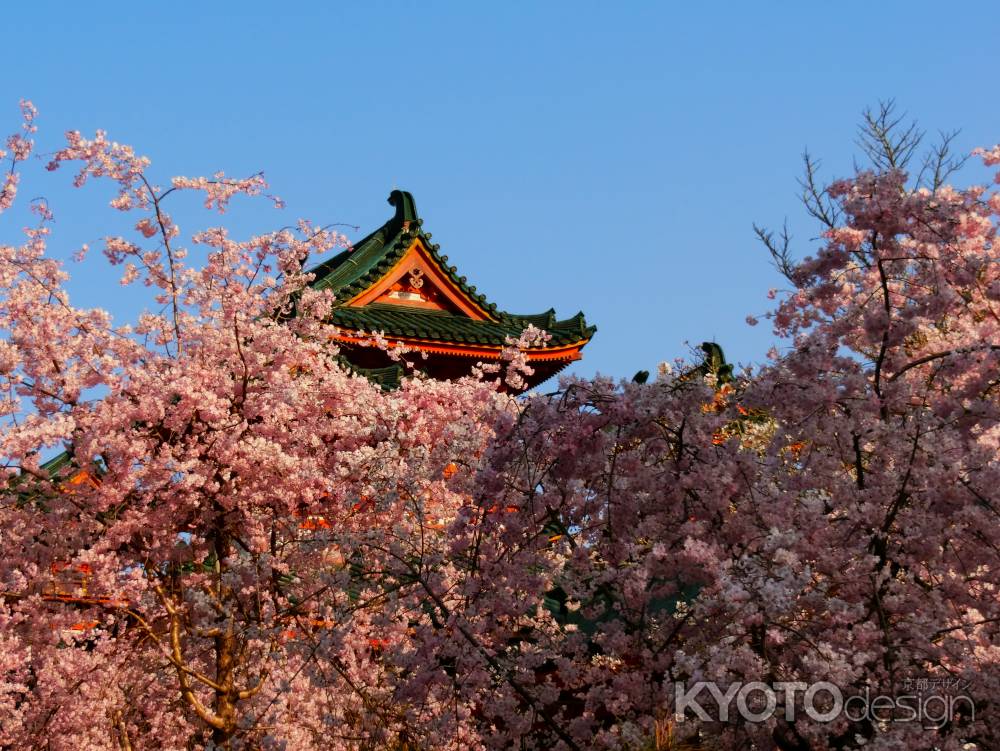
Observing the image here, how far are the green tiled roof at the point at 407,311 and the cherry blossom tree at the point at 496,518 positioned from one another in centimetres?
840

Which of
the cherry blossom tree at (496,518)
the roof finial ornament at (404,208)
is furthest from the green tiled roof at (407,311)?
the cherry blossom tree at (496,518)

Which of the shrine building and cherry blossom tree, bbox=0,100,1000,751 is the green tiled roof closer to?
the shrine building

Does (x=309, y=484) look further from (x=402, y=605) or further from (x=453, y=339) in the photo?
(x=453, y=339)

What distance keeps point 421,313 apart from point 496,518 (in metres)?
14.4

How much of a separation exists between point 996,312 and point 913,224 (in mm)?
1472

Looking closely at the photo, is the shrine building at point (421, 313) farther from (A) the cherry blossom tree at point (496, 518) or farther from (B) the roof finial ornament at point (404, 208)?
(A) the cherry blossom tree at point (496, 518)

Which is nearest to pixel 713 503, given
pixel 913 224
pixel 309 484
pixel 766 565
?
pixel 766 565

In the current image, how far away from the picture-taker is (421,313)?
71.5 feet

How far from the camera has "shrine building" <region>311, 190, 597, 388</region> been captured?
64.7 ft

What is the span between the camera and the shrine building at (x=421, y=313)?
1973cm

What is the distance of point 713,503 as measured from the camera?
6871 mm

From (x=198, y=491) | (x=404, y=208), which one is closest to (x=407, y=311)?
(x=404, y=208)

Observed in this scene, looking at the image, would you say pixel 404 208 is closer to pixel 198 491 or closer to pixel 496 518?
pixel 198 491

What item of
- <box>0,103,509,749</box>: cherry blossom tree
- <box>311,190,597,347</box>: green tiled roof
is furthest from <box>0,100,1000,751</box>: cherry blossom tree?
<box>311,190,597,347</box>: green tiled roof
